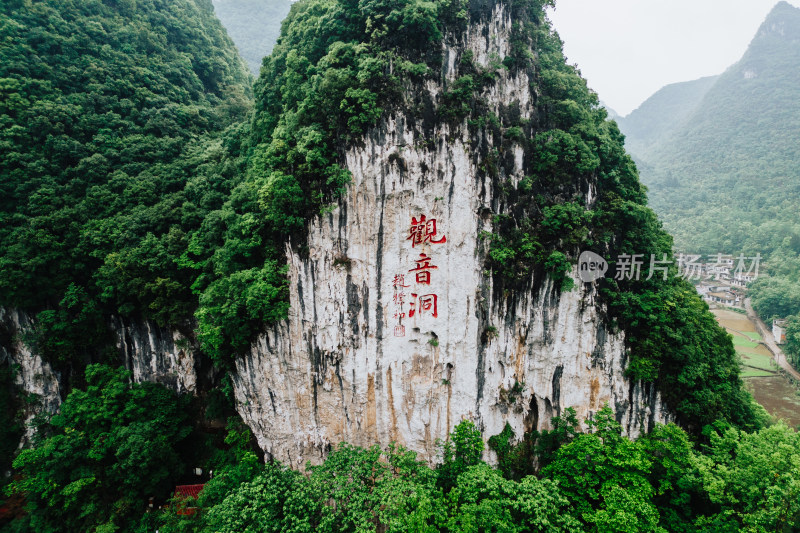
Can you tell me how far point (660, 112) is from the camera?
6028cm

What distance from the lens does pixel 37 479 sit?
9359mm

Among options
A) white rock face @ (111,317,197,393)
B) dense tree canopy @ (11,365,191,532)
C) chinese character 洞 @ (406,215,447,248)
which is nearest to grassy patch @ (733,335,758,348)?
chinese character 洞 @ (406,215,447,248)

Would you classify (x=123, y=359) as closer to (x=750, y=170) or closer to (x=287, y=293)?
(x=287, y=293)

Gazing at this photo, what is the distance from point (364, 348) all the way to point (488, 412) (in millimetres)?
4084

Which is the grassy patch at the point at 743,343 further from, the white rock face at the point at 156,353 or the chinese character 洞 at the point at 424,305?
the white rock face at the point at 156,353

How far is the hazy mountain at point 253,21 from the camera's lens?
3950cm

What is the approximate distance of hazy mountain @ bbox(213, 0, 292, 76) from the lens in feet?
130

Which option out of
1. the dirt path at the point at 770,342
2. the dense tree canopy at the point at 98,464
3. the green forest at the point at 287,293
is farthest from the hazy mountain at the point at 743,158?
the dense tree canopy at the point at 98,464

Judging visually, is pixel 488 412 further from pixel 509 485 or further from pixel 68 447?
pixel 68 447

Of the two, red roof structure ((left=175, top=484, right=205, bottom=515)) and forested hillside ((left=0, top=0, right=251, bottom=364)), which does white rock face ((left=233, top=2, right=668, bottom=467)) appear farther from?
forested hillside ((left=0, top=0, right=251, bottom=364))

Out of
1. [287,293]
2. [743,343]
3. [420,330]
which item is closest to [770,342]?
[743,343]

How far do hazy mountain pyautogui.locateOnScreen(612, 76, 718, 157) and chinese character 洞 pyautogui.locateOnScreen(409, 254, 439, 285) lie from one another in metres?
60.9

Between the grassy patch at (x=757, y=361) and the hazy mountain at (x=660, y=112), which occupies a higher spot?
the hazy mountain at (x=660, y=112)

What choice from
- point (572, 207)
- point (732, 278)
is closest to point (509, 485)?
point (572, 207)
